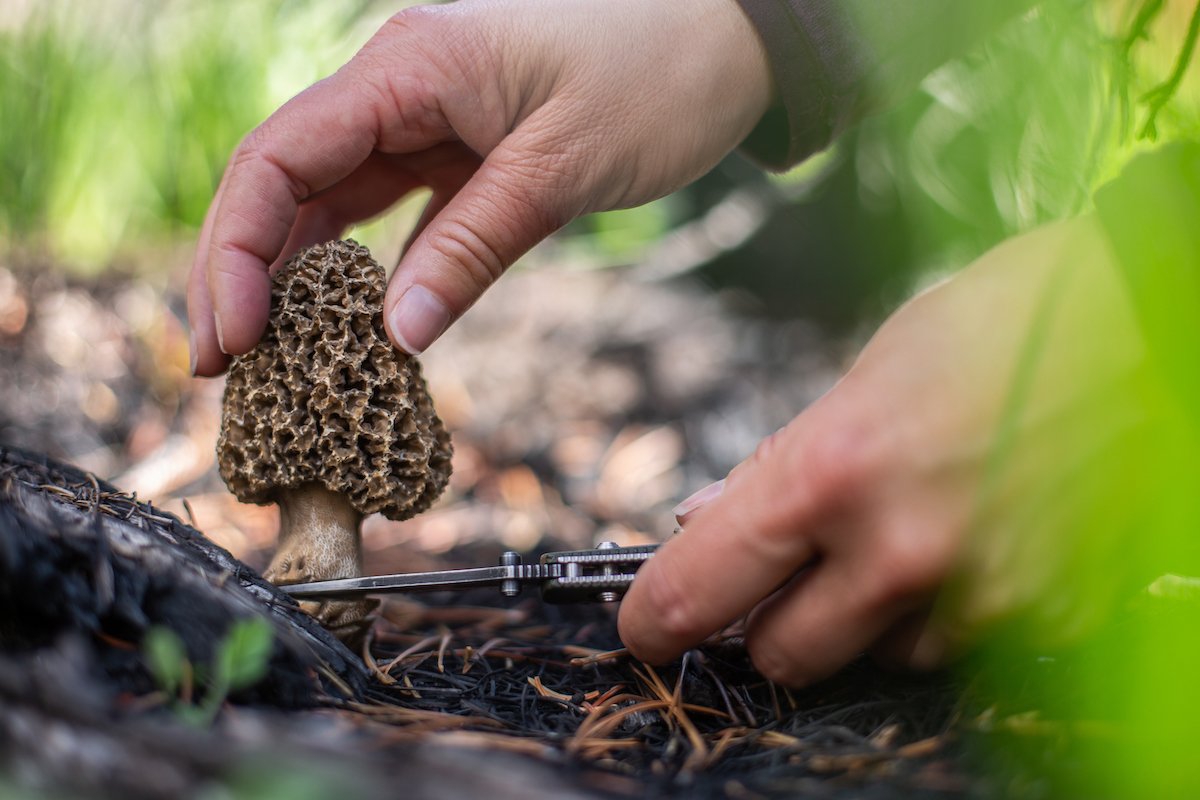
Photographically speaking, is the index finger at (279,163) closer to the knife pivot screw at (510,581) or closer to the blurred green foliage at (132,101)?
the knife pivot screw at (510,581)

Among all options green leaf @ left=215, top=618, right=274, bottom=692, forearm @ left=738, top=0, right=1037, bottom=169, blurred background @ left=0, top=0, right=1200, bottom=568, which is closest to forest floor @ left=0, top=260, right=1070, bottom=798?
blurred background @ left=0, top=0, right=1200, bottom=568

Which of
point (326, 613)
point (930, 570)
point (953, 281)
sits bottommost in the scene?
point (930, 570)

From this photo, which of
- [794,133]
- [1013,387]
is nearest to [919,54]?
[794,133]

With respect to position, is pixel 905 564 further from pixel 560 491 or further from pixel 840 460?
pixel 560 491

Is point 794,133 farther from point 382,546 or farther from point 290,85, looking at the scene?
point 290,85

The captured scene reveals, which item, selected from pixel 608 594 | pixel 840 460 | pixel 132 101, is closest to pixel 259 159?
pixel 608 594
